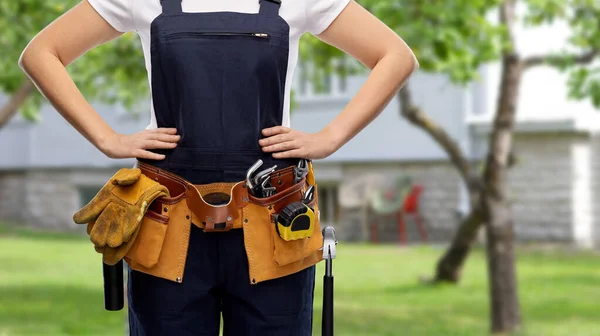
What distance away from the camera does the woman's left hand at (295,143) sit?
2.60 metres

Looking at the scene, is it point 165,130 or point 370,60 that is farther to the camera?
point 370,60

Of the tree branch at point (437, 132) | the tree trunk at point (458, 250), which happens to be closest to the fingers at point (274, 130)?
the tree branch at point (437, 132)

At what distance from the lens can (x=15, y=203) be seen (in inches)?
Result: 965

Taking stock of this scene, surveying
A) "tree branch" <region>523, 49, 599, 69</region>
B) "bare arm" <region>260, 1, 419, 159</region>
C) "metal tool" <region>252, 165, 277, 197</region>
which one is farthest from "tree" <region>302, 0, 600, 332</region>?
"metal tool" <region>252, 165, 277, 197</region>

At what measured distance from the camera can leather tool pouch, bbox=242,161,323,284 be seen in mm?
2602

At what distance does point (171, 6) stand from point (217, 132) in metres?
0.33

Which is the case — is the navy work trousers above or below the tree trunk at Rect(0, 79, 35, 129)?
below

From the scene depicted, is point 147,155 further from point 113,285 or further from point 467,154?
point 467,154

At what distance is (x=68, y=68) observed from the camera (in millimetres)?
9062

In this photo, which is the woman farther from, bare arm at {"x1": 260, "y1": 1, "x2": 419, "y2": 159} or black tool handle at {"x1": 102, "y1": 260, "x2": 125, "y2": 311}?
black tool handle at {"x1": 102, "y1": 260, "x2": 125, "y2": 311}

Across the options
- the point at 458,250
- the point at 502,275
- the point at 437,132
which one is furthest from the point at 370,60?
the point at 458,250

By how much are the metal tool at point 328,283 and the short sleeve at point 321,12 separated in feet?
1.70

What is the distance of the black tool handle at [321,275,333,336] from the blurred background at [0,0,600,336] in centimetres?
459

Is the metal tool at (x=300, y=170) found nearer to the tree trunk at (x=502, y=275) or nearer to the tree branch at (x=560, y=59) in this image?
the tree trunk at (x=502, y=275)
